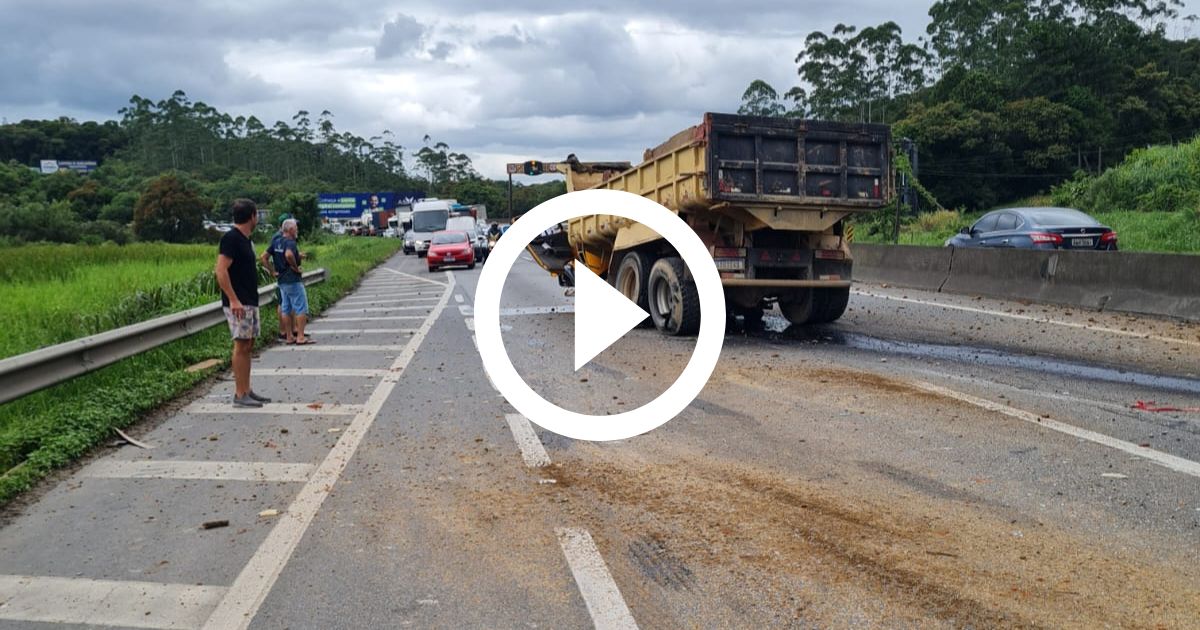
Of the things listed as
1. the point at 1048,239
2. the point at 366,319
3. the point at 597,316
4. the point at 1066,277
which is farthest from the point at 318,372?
the point at 1048,239

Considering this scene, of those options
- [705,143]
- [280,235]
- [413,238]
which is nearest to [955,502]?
[705,143]

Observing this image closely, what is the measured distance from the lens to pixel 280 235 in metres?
13.6

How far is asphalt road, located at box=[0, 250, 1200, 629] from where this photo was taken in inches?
162

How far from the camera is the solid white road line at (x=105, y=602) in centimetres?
412

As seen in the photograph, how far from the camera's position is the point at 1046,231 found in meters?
18.3

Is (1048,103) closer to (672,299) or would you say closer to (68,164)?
(672,299)

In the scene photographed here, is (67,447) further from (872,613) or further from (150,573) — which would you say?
(872,613)

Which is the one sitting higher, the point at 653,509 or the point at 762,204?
the point at 762,204

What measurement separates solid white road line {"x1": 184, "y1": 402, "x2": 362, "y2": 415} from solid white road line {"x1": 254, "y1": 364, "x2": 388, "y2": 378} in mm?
1595

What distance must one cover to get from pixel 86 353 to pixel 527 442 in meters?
4.37

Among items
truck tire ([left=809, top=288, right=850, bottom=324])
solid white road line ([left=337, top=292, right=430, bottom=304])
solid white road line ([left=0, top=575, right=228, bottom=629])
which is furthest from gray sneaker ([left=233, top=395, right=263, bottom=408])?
solid white road line ([left=337, top=292, right=430, bottom=304])

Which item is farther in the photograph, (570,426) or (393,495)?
(570,426)

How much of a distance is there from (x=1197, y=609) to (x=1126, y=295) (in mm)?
12175

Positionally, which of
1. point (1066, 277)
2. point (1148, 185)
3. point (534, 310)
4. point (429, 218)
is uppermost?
point (1148, 185)
